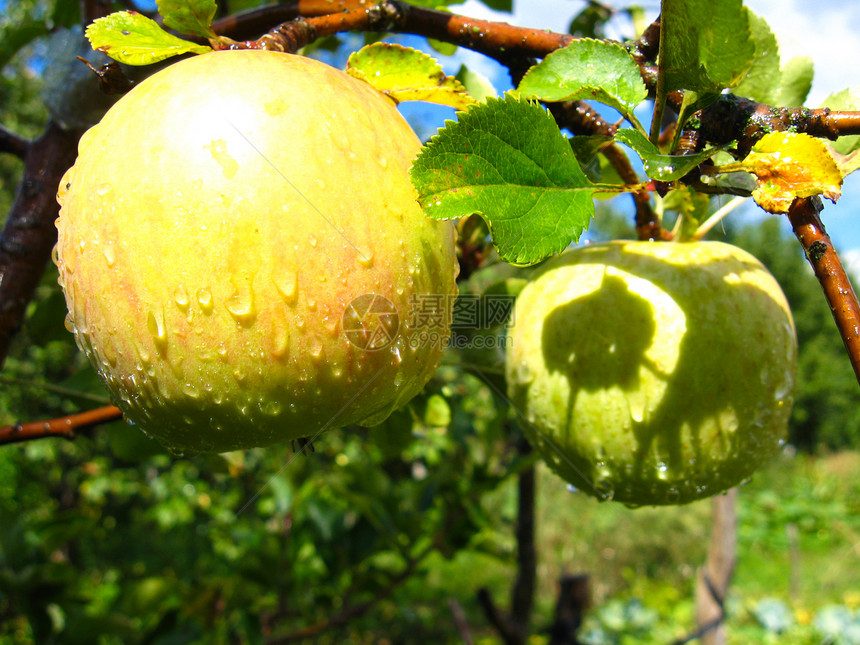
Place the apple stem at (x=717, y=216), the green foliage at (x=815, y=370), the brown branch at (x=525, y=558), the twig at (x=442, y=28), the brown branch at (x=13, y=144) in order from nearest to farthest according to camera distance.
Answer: the twig at (x=442, y=28) < the apple stem at (x=717, y=216) < the brown branch at (x=13, y=144) < the brown branch at (x=525, y=558) < the green foliage at (x=815, y=370)

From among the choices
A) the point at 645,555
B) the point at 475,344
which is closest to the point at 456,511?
the point at 475,344

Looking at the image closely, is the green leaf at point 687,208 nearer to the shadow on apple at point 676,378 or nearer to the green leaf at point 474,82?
the shadow on apple at point 676,378

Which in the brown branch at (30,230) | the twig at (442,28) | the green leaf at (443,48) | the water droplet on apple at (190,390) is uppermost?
the twig at (442,28)

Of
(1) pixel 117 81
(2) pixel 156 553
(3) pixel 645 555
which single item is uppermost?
(1) pixel 117 81

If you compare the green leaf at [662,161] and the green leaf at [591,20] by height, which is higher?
the green leaf at [662,161]

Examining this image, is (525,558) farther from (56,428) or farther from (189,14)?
(189,14)

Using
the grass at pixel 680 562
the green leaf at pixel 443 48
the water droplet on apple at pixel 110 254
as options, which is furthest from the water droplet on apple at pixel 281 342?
the grass at pixel 680 562

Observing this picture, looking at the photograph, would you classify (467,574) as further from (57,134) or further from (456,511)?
(57,134)

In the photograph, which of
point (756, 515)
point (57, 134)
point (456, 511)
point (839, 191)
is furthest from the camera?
point (756, 515)
